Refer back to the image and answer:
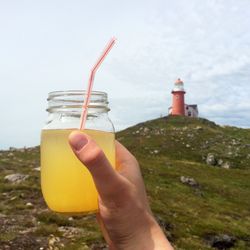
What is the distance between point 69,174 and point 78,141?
49 centimetres

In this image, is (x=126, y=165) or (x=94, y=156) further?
(x=126, y=165)

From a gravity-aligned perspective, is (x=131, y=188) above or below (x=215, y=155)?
above

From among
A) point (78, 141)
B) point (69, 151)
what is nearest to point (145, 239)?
point (69, 151)

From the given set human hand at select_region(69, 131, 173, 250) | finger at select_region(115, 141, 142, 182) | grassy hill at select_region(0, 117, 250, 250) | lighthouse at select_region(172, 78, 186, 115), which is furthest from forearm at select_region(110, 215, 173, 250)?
lighthouse at select_region(172, 78, 186, 115)

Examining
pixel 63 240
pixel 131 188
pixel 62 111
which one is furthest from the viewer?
pixel 63 240

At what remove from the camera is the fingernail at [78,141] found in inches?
129

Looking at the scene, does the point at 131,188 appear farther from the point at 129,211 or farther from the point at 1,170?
the point at 1,170

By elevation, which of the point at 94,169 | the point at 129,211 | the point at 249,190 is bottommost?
the point at 249,190

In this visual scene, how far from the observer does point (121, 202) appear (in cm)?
359

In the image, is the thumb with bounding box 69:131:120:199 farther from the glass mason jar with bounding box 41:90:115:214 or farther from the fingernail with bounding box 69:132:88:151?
the glass mason jar with bounding box 41:90:115:214

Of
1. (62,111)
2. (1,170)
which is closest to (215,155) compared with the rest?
(1,170)

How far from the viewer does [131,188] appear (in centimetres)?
360

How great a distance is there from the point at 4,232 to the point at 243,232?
11.9 meters

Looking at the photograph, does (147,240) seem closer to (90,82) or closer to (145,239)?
(145,239)
